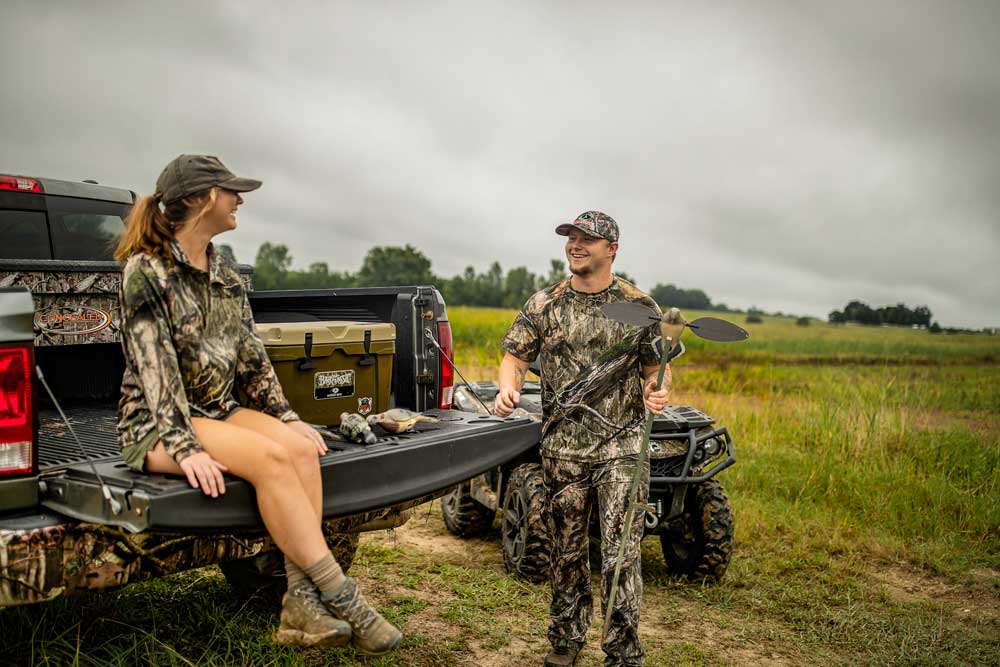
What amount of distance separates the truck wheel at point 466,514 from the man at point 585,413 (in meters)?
2.02

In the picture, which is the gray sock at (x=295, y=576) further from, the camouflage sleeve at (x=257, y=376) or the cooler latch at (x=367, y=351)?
the cooler latch at (x=367, y=351)

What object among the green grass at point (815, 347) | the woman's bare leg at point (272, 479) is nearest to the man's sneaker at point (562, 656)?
the woman's bare leg at point (272, 479)

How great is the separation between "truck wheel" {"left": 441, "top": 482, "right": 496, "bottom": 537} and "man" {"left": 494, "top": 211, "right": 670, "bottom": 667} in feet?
6.61

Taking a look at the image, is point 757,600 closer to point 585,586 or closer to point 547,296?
point 585,586

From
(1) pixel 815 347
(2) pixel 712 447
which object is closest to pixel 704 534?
(2) pixel 712 447

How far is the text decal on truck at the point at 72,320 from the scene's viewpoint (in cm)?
383

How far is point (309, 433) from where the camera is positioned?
3098 millimetres

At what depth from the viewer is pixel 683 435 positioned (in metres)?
5.02

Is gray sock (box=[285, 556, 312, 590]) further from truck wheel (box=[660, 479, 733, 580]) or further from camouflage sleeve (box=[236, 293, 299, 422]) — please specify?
truck wheel (box=[660, 479, 733, 580])

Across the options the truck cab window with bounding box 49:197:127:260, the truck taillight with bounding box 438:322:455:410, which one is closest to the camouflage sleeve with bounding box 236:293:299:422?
the truck taillight with bounding box 438:322:455:410

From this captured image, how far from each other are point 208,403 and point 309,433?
0.37 m

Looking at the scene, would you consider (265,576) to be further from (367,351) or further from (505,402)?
(505,402)

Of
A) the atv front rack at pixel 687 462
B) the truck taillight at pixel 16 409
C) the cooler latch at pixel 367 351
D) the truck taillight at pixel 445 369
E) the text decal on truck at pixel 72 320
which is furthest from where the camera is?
the atv front rack at pixel 687 462

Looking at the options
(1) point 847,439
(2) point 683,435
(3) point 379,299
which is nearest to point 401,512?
(3) point 379,299
